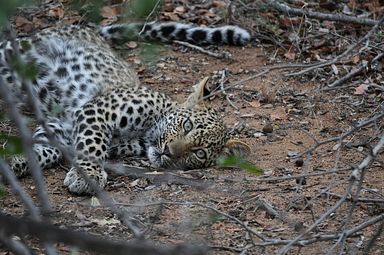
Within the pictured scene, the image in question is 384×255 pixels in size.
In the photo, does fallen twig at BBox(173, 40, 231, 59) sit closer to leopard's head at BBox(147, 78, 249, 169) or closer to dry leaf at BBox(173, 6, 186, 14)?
dry leaf at BBox(173, 6, 186, 14)

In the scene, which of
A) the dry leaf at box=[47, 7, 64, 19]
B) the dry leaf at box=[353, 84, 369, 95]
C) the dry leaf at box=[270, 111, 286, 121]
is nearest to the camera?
the dry leaf at box=[270, 111, 286, 121]

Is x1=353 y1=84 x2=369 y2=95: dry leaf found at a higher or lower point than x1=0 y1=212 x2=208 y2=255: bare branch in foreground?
lower

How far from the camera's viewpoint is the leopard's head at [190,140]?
265 inches

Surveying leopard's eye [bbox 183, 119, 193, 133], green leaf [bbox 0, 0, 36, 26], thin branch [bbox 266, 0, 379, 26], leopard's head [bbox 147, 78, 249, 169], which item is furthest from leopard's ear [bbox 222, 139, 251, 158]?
green leaf [bbox 0, 0, 36, 26]

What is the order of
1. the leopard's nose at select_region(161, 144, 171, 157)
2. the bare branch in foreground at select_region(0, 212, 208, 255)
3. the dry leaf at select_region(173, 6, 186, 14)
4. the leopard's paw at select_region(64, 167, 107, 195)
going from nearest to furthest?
the bare branch in foreground at select_region(0, 212, 208, 255)
the leopard's paw at select_region(64, 167, 107, 195)
the leopard's nose at select_region(161, 144, 171, 157)
the dry leaf at select_region(173, 6, 186, 14)

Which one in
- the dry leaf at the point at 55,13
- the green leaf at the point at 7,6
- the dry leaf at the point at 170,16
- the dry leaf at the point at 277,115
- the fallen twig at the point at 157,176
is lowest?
the dry leaf at the point at 277,115

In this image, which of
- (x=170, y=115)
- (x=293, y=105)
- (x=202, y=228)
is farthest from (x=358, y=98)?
(x=202, y=228)

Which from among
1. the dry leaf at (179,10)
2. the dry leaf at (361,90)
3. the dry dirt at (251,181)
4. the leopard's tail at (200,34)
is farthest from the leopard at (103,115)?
the dry leaf at (179,10)

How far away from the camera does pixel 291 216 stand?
18.6 ft

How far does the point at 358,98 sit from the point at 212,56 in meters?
1.73

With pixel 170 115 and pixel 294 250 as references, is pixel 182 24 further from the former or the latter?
pixel 294 250

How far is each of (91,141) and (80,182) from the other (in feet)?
2.08

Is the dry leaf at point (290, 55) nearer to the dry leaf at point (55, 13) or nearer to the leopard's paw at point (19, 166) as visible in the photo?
the dry leaf at point (55, 13)

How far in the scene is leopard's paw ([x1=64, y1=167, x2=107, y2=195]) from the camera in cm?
614
